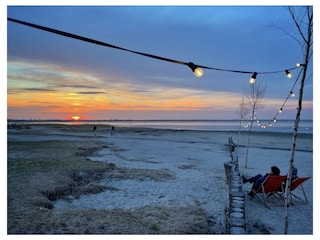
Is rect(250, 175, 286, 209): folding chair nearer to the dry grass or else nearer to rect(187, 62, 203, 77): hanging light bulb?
the dry grass

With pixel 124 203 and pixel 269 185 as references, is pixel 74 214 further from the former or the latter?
pixel 269 185

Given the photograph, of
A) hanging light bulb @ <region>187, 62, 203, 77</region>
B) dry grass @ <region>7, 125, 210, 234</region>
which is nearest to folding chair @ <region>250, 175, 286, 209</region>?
dry grass @ <region>7, 125, 210, 234</region>

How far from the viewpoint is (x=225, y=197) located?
803cm

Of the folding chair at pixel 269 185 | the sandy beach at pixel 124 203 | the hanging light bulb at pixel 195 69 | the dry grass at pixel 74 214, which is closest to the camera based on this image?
the hanging light bulb at pixel 195 69

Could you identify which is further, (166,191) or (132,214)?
(166,191)

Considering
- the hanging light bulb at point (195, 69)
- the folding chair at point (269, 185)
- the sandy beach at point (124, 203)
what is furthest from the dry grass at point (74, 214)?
the hanging light bulb at point (195, 69)

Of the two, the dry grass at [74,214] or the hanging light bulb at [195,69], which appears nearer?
the hanging light bulb at [195,69]

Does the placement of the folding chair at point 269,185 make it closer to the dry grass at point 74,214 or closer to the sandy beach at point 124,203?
the sandy beach at point 124,203
